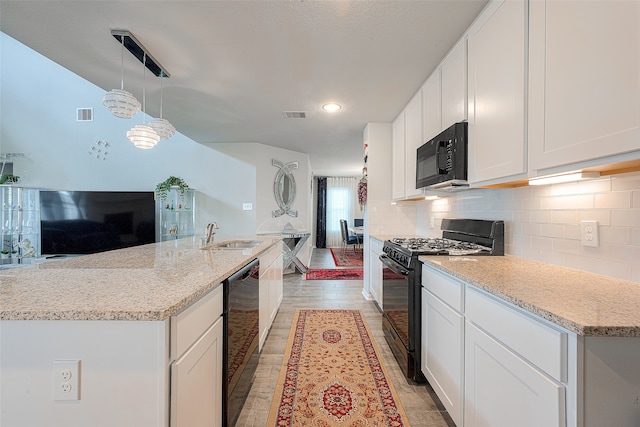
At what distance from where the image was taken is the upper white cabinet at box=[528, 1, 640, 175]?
0.81 meters

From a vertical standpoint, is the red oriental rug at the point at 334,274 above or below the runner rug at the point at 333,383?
above

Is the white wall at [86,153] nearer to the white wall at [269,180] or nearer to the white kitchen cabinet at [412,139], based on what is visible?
the white wall at [269,180]

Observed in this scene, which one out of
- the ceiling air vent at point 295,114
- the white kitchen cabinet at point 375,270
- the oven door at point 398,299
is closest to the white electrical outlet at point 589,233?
the oven door at point 398,299

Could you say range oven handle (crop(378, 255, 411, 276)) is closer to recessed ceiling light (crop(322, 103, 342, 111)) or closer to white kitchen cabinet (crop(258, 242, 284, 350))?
white kitchen cabinet (crop(258, 242, 284, 350))

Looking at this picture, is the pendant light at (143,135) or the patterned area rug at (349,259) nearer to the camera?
the pendant light at (143,135)

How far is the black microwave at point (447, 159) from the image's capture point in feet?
5.67

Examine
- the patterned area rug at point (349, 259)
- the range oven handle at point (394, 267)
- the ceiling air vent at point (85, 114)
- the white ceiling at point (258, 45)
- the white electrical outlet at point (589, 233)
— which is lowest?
the patterned area rug at point (349, 259)

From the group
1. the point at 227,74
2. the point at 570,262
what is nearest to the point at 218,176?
the point at 227,74

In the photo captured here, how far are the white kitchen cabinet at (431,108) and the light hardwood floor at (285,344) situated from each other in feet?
5.96

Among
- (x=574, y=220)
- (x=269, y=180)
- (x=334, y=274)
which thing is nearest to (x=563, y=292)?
(x=574, y=220)

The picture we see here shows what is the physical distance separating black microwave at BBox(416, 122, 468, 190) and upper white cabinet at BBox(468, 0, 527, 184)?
2.3 inches

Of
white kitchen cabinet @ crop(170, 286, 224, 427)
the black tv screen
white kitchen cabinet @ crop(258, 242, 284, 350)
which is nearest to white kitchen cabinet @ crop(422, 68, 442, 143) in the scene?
white kitchen cabinet @ crop(258, 242, 284, 350)

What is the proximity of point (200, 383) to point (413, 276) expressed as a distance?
4.27ft

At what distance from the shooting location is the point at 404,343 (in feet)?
6.16
